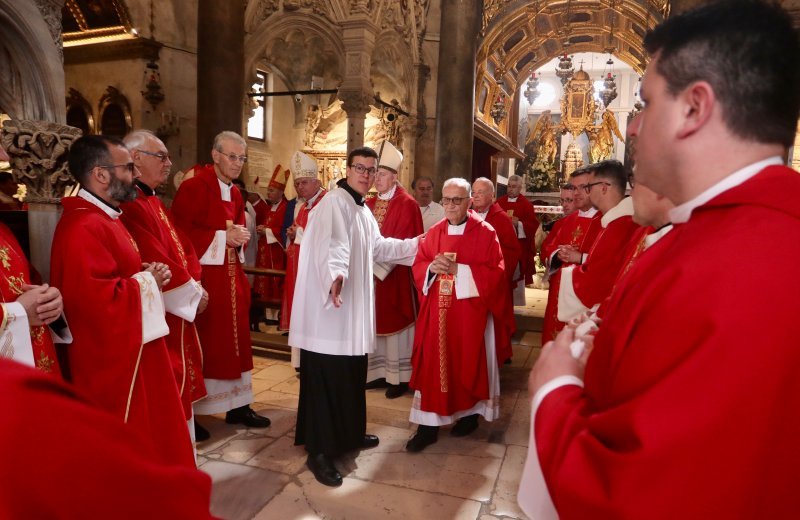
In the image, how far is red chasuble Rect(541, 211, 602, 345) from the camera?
4531 millimetres

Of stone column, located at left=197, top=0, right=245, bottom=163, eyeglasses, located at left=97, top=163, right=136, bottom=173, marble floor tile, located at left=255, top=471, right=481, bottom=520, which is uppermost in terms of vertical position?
stone column, located at left=197, top=0, right=245, bottom=163

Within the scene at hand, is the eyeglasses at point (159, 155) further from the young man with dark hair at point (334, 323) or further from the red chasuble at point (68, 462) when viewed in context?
the red chasuble at point (68, 462)

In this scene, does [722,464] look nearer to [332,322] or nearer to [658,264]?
[658,264]

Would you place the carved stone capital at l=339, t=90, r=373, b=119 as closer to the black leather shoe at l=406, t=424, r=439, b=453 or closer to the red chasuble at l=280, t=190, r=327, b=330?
the red chasuble at l=280, t=190, r=327, b=330

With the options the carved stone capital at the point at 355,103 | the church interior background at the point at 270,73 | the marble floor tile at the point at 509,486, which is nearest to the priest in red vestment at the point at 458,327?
the marble floor tile at the point at 509,486

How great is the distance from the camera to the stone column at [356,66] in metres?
9.95

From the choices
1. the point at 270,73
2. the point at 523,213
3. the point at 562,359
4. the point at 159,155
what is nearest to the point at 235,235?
the point at 159,155

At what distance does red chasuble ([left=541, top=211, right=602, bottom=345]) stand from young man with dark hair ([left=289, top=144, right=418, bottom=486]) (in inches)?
73.0

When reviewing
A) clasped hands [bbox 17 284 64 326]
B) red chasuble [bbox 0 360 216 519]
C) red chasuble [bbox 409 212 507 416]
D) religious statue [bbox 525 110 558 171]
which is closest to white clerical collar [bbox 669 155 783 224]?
red chasuble [bbox 0 360 216 519]

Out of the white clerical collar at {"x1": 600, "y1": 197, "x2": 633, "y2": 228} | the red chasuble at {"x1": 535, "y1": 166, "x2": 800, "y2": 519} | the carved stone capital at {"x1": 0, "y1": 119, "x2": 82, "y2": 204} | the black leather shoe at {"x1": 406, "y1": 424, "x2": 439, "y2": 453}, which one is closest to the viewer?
the red chasuble at {"x1": 535, "y1": 166, "x2": 800, "y2": 519}

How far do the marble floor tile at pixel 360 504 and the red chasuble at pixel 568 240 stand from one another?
2.09 meters

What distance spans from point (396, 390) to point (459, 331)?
1.42 m

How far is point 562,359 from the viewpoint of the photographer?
1105 millimetres

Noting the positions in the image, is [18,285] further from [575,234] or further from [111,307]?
[575,234]
